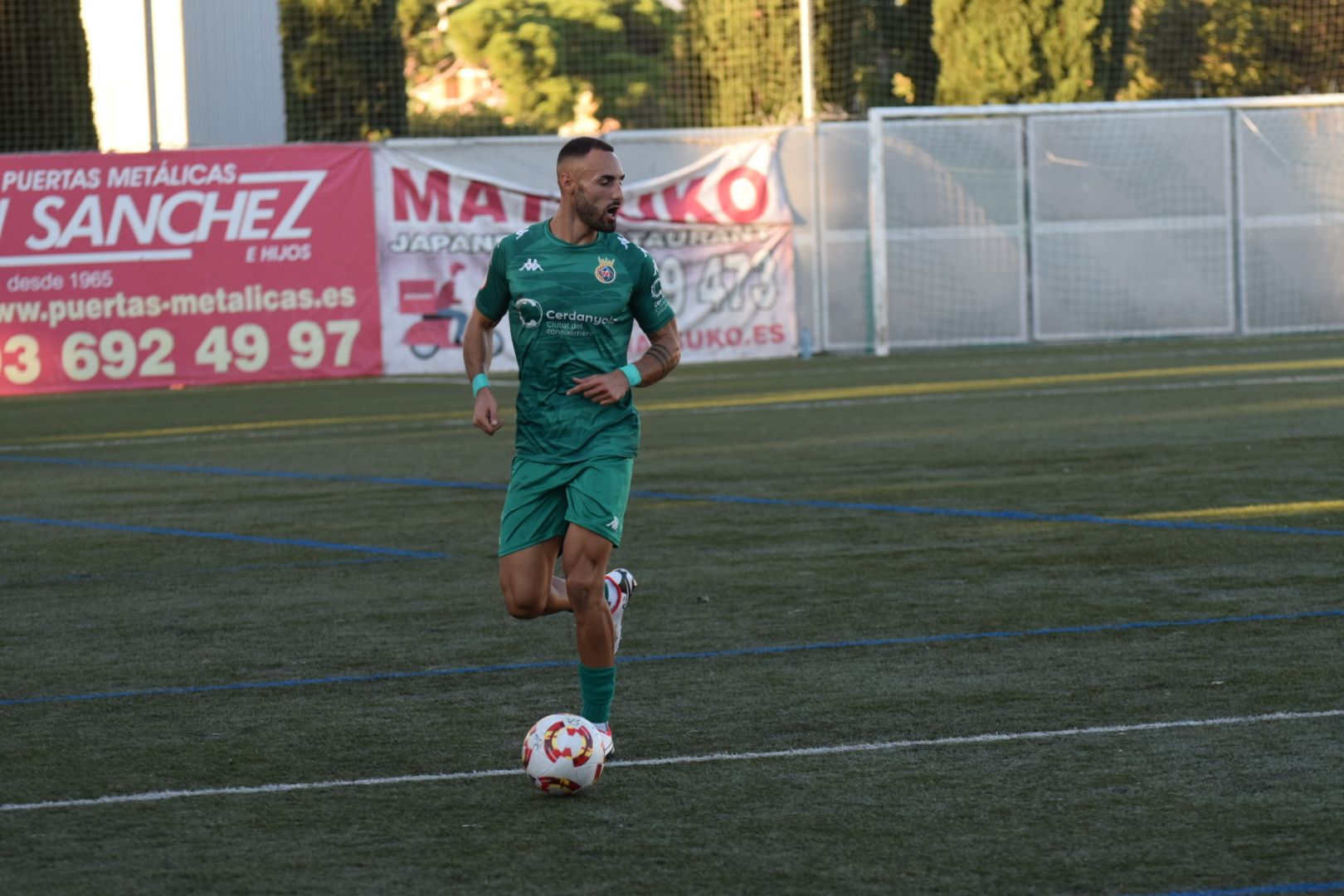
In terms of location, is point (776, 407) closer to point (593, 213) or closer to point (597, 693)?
point (593, 213)

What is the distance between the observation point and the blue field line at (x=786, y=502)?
1041cm

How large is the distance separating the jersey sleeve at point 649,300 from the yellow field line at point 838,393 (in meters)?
12.8

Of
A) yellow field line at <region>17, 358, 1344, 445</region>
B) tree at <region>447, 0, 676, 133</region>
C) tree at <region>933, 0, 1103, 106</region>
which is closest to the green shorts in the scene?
yellow field line at <region>17, 358, 1344, 445</region>

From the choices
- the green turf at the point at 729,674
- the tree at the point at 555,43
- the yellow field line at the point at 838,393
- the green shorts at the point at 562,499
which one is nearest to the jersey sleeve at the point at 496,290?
the green shorts at the point at 562,499

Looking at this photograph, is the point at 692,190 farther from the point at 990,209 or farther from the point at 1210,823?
the point at 1210,823

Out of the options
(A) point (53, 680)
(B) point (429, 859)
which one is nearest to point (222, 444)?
(A) point (53, 680)

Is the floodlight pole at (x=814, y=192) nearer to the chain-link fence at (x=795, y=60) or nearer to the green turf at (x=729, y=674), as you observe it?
the chain-link fence at (x=795, y=60)

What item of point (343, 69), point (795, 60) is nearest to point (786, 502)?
point (795, 60)

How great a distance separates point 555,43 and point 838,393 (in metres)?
63.5

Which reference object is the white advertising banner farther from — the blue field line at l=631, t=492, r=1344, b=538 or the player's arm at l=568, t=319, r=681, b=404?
the player's arm at l=568, t=319, r=681, b=404

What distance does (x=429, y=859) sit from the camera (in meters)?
4.86

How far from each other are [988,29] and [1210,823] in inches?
1286

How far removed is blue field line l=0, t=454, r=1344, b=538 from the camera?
34.2 ft

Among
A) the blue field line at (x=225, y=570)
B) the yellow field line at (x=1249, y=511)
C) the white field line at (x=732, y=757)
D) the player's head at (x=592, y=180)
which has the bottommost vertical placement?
the white field line at (x=732, y=757)
